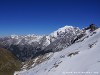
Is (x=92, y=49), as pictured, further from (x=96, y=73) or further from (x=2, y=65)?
(x=2, y=65)

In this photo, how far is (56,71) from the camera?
39906 millimetres

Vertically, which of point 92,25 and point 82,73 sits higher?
point 92,25

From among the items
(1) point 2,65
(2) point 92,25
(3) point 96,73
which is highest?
(2) point 92,25

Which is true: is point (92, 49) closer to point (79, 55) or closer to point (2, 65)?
point (79, 55)

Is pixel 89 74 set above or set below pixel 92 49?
below

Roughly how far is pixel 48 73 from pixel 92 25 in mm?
77847

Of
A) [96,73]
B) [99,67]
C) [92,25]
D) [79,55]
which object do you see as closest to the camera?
[96,73]

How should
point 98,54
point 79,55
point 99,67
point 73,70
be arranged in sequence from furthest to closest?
point 79,55
point 98,54
point 73,70
point 99,67

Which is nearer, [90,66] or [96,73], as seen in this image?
[96,73]

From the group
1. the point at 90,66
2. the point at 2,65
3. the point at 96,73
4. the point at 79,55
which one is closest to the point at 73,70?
the point at 90,66

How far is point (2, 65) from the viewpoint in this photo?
104 metres

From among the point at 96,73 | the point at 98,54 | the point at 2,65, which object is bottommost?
the point at 96,73

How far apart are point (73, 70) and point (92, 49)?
36.3 ft

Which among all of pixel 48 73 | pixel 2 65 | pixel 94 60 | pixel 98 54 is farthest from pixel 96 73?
pixel 2 65
